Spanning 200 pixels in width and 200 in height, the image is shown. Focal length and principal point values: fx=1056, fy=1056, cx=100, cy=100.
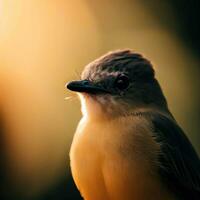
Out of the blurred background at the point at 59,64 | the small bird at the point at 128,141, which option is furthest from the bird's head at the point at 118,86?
the blurred background at the point at 59,64

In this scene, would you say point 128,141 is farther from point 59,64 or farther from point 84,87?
point 59,64

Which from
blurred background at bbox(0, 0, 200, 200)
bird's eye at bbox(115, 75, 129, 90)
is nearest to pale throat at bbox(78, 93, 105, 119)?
bird's eye at bbox(115, 75, 129, 90)

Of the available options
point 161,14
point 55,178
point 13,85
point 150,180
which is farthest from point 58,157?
point 150,180

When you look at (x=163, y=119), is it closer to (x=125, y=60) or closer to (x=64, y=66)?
(x=125, y=60)

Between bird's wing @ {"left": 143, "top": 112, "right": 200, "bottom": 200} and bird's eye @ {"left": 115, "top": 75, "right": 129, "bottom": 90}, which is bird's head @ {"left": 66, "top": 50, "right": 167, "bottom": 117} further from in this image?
bird's wing @ {"left": 143, "top": 112, "right": 200, "bottom": 200}

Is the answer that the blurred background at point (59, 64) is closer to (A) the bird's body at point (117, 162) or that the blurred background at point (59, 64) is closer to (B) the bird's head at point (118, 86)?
(B) the bird's head at point (118, 86)
